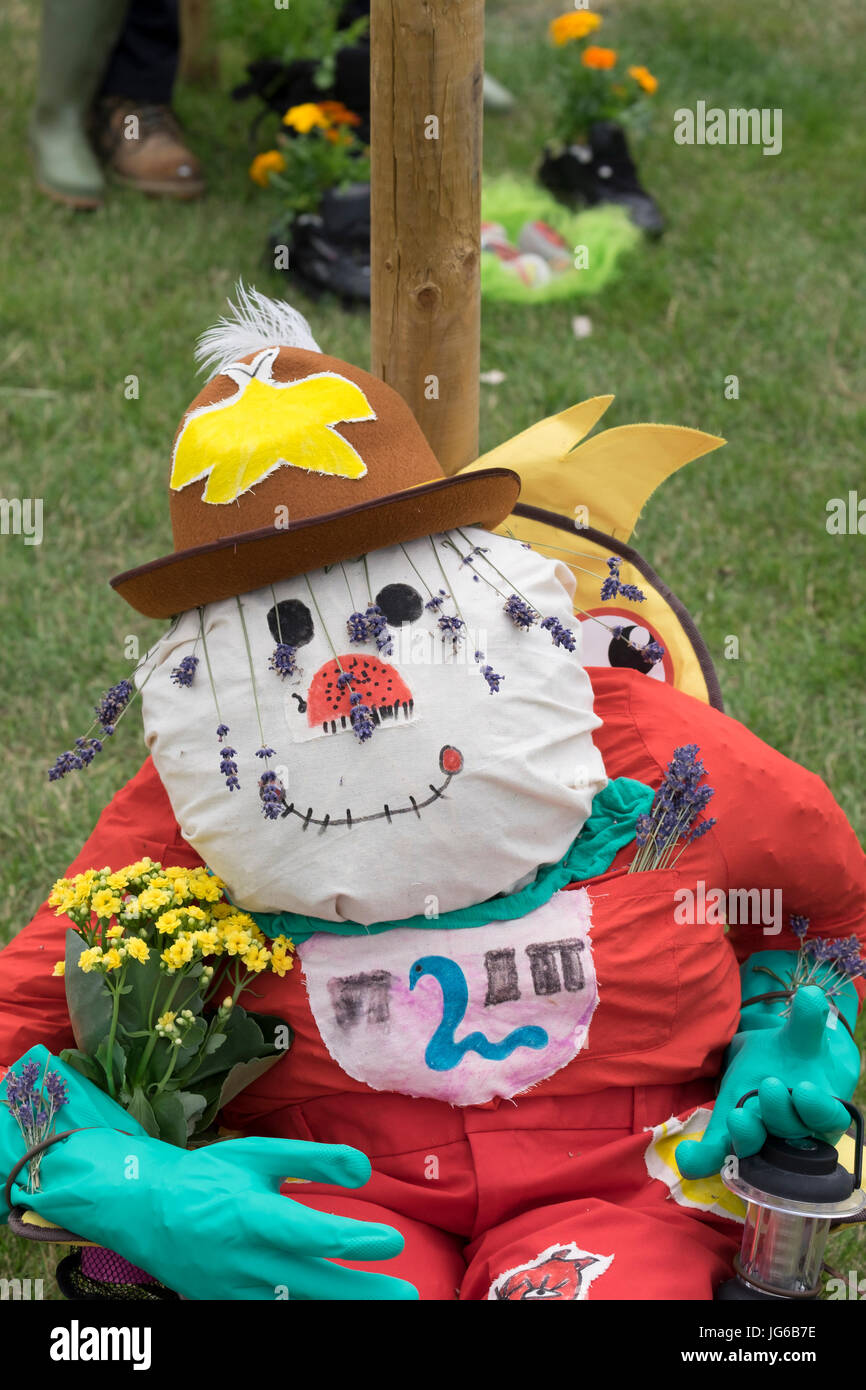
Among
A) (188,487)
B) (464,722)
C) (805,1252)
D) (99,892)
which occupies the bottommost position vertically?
(805,1252)

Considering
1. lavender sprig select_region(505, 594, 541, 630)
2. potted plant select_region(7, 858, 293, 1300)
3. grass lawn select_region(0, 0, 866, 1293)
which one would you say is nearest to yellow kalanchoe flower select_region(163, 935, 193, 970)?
→ potted plant select_region(7, 858, 293, 1300)

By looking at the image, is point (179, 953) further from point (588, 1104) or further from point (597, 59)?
point (597, 59)

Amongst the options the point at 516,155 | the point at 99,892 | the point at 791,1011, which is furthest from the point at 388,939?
the point at 516,155

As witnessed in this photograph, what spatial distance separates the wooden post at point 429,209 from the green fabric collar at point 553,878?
1.92 feet

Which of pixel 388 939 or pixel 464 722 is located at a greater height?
pixel 464 722

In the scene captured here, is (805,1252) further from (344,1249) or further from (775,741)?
(775,741)

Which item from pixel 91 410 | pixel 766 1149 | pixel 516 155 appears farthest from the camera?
pixel 516 155

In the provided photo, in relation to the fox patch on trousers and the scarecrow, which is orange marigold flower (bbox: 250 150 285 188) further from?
the fox patch on trousers

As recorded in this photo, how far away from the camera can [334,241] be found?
4141 millimetres

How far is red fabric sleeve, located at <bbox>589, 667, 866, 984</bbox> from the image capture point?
5.33 feet

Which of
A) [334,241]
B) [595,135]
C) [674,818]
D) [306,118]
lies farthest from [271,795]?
[595,135]

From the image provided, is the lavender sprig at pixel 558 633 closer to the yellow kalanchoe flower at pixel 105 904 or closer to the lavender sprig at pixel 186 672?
the lavender sprig at pixel 186 672

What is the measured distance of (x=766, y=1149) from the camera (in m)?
1.42

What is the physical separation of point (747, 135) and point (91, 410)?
8.70 ft
